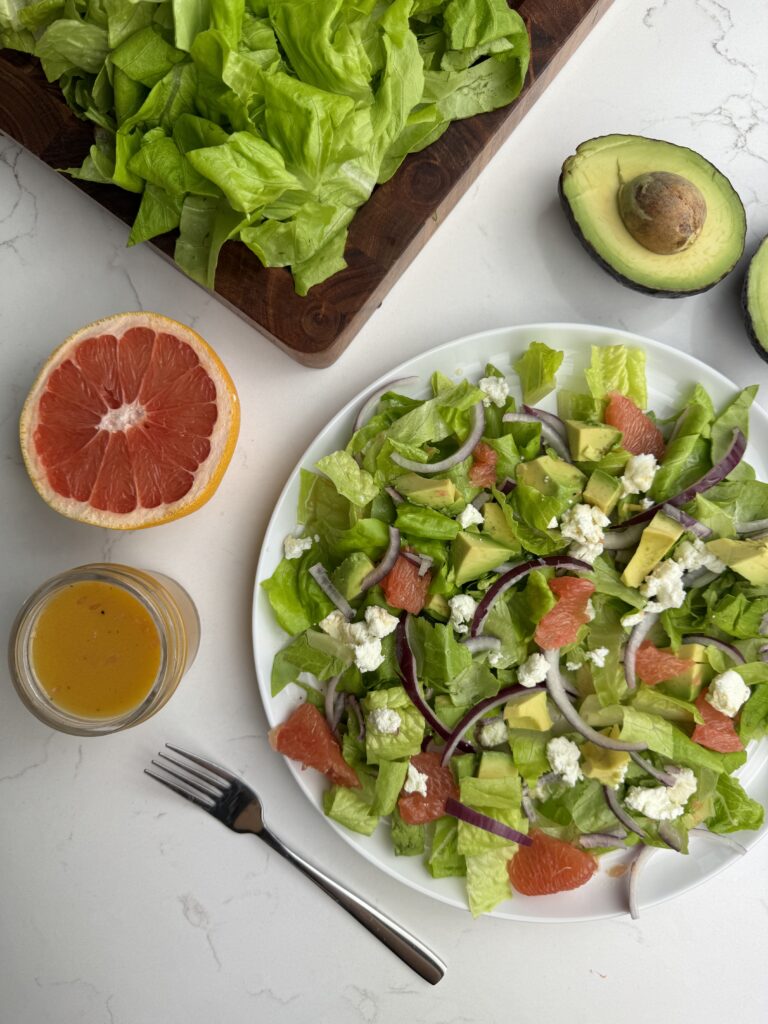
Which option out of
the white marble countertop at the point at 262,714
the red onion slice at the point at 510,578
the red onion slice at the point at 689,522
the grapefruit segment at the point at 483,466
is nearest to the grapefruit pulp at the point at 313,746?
the white marble countertop at the point at 262,714

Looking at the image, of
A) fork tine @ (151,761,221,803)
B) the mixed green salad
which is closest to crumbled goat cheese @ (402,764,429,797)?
fork tine @ (151,761,221,803)

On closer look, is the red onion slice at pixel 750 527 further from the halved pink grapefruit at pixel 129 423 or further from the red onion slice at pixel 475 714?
the halved pink grapefruit at pixel 129 423

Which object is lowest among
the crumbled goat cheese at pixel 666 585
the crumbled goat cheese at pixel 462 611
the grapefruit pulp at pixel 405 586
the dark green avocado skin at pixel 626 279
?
the grapefruit pulp at pixel 405 586

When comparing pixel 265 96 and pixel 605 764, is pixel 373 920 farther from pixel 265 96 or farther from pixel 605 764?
pixel 265 96

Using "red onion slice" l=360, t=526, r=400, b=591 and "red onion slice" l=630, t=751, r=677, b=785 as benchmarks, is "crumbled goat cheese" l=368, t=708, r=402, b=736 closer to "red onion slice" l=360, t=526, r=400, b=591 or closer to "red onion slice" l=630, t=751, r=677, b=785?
"red onion slice" l=360, t=526, r=400, b=591

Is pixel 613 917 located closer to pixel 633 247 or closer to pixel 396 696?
pixel 396 696
